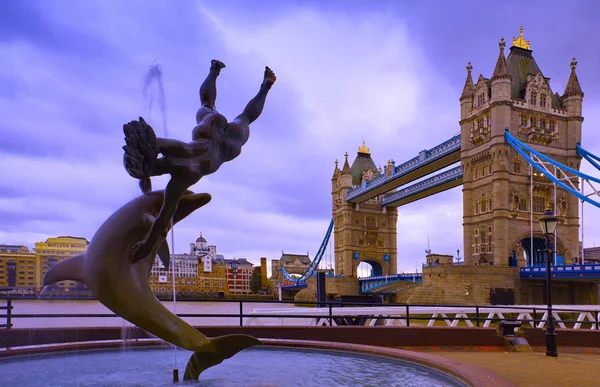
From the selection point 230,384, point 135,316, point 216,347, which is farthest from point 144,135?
point 230,384

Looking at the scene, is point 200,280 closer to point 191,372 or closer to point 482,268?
point 482,268

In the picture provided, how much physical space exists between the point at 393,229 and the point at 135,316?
77550 millimetres

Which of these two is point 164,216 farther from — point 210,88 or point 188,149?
point 210,88

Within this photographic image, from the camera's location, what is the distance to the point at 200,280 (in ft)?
328

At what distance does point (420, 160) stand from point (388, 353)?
5077 cm

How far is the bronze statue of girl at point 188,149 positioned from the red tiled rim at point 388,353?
3132 millimetres

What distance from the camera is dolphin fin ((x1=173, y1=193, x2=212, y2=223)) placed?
5258 mm

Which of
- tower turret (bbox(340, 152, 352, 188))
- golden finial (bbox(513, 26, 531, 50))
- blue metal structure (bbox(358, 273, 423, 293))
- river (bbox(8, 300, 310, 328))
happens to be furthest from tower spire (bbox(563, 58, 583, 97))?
Answer: tower turret (bbox(340, 152, 352, 188))

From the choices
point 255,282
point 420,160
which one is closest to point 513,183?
point 420,160

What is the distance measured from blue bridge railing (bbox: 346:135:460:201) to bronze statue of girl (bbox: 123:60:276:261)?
46.9 m

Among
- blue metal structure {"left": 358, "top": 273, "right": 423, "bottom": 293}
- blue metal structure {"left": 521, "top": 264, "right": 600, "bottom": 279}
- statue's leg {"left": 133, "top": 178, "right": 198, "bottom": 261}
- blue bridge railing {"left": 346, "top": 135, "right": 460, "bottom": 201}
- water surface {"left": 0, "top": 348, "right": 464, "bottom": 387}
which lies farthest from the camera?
blue metal structure {"left": 358, "top": 273, "right": 423, "bottom": 293}

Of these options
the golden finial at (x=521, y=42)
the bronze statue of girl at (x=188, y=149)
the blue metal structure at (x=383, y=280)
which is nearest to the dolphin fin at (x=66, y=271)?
the bronze statue of girl at (x=188, y=149)

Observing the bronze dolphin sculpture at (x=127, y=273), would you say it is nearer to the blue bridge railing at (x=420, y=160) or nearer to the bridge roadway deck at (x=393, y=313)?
the bridge roadway deck at (x=393, y=313)

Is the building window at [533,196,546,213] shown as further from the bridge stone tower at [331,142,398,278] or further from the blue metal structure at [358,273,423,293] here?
the bridge stone tower at [331,142,398,278]
